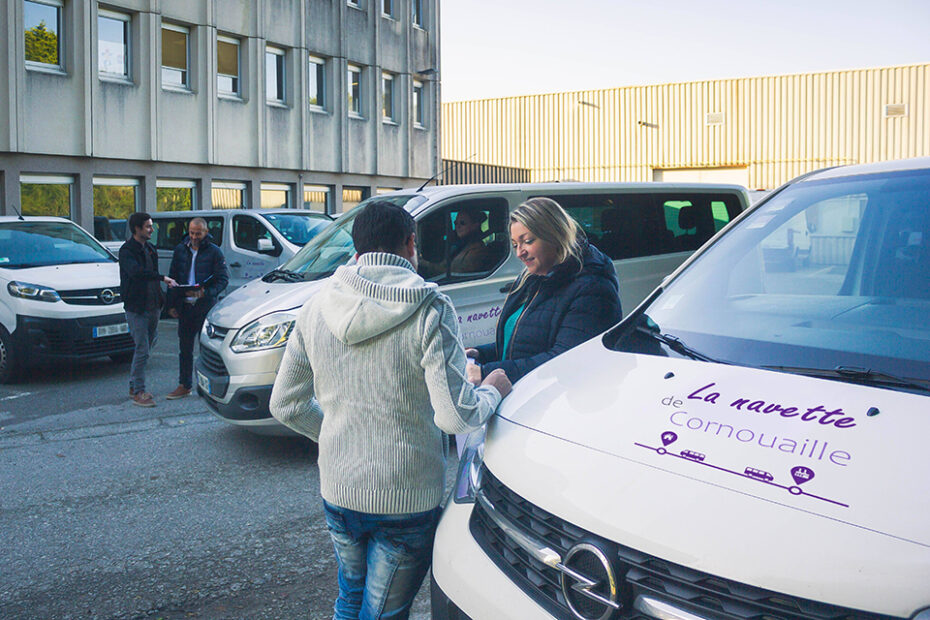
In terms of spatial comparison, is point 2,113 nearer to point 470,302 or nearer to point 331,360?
point 470,302

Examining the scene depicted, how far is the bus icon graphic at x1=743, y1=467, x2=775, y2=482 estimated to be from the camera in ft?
5.62

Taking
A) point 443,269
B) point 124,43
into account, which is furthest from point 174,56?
point 443,269

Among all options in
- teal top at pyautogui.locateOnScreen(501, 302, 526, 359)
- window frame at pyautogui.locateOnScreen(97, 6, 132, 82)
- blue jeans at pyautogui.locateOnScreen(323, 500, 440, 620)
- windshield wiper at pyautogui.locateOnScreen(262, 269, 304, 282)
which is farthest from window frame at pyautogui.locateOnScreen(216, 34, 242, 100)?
blue jeans at pyautogui.locateOnScreen(323, 500, 440, 620)

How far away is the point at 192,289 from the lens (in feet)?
26.7

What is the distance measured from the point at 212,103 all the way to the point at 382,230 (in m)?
20.3

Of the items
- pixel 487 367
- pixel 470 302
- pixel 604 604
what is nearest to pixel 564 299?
pixel 487 367

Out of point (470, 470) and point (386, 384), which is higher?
point (386, 384)

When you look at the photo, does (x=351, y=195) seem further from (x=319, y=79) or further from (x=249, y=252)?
(x=249, y=252)

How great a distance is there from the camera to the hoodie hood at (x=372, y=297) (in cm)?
226

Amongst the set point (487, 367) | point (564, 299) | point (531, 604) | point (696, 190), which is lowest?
point (531, 604)

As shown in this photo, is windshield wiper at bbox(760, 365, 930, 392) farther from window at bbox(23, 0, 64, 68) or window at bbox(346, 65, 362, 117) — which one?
window at bbox(346, 65, 362, 117)

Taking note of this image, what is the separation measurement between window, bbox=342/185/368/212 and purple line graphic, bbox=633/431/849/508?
2448 centimetres

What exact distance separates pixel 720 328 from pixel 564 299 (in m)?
0.93

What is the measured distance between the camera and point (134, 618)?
3.55 m
